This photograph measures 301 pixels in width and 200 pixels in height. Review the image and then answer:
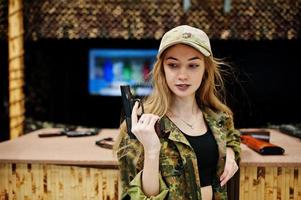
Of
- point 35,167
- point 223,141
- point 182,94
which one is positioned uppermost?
point 182,94

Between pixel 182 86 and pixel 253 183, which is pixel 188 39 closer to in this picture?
pixel 182 86

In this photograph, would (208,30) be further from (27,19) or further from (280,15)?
(27,19)

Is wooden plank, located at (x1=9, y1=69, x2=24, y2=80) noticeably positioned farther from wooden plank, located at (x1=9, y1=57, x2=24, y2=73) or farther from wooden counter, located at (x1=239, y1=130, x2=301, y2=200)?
wooden counter, located at (x1=239, y1=130, x2=301, y2=200)

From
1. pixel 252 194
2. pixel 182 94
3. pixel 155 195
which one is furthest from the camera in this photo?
pixel 252 194

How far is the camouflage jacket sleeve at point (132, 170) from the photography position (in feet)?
4.00

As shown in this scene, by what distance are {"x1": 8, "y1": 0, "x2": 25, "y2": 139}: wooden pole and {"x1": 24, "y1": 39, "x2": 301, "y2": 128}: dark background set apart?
35.5 inches

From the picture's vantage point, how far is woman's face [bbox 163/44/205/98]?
1.32 m

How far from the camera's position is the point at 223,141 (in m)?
1.42

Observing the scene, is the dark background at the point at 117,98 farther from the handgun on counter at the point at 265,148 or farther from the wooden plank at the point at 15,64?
the handgun on counter at the point at 265,148

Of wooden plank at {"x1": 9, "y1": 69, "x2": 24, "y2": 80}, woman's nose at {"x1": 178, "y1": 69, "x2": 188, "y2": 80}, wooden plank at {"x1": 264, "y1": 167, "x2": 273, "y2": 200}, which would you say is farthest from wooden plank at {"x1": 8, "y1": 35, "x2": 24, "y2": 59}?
wooden plank at {"x1": 264, "y1": 167, "x2": 273, "y2": 200}

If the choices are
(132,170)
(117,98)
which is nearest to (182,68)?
(132,170)

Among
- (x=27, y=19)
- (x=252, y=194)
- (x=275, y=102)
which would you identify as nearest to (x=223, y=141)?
(x=252, y=194)

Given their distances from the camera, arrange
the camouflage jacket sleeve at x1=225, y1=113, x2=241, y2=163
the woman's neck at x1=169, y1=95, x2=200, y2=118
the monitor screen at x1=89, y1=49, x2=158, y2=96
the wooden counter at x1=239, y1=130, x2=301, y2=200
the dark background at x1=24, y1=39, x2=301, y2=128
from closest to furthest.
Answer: the woman's neck at x1=169, y1=95, x2=200, y2=118 → the camouflage jacket sleeve at x1=225, y1=113, x2=241, y2=163 → the wooden counter at x1=239, y1=130, x2=301, y2=200 → the dark background at x1=24, y1=39, x2=301, y2=128 → the monitor screen at x1=89, y1=49, x2=158, y2=96

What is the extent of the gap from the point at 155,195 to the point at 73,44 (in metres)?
3.46
